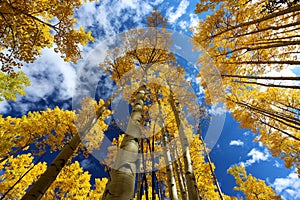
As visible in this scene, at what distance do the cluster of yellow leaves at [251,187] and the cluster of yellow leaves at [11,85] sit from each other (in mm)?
16678

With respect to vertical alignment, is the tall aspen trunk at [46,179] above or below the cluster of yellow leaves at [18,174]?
below

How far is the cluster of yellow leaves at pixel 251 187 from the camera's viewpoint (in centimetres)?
1183

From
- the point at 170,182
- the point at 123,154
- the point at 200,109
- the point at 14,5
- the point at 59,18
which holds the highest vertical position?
the point at 200,109

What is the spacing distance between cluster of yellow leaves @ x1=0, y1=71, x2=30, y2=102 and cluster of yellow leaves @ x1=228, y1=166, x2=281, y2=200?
16678 mm

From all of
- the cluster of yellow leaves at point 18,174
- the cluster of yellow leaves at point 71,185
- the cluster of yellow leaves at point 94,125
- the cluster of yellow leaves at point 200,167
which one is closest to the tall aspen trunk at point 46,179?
the cluster of yellow leaves at point 94,125

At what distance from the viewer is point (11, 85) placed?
6824mm

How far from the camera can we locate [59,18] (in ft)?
13.7

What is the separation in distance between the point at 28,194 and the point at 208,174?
31.7ft

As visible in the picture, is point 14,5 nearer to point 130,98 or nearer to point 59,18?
point 59,18

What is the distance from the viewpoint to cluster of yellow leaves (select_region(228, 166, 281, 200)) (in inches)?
466

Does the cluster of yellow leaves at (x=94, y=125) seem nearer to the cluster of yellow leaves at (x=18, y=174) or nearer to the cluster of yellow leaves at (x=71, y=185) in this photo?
the cluster of yellow leaves at (x=71, y=185)

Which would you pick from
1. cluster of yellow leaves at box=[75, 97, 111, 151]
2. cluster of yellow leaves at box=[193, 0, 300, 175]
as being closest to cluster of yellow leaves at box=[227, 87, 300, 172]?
cluster of yellow leaves at box=[193, 0, 300, 175]

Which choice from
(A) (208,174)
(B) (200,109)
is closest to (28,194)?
(B) (200,109)

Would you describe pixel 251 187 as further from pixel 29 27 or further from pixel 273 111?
pixel 29 27
